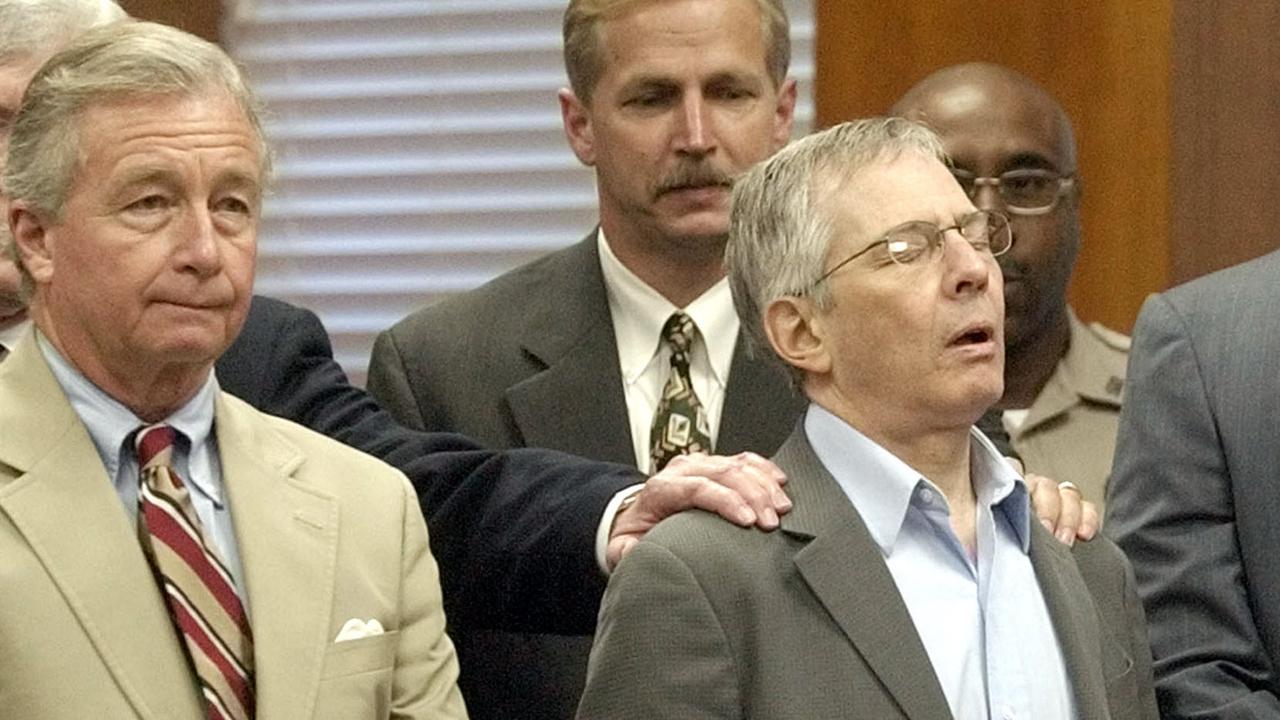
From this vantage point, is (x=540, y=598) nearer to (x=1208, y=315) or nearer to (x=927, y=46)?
(x=1208, y=315)

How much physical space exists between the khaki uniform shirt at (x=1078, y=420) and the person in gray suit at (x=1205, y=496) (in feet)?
2.44

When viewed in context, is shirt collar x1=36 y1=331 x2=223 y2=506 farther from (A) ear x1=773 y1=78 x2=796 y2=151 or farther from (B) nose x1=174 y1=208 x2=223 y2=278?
(A) ear x1=773 y1=78 x2=796 y2=151

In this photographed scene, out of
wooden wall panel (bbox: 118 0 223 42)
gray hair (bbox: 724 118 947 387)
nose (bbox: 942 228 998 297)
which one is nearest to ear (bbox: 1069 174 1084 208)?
gray hair (bbox: 724 118 947 387)

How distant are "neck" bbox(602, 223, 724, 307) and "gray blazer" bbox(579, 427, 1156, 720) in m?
0.89

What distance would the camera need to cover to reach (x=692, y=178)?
3.58 meters

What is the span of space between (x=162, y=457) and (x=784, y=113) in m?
1.31

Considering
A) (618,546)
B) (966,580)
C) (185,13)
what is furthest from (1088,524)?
(185,13)

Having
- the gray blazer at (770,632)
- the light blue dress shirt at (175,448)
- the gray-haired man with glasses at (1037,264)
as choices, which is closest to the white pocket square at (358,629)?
the light blue dress shirt at (175,448)

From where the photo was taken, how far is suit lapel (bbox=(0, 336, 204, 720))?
2689mm

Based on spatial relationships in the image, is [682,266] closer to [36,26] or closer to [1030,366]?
[1030,366]

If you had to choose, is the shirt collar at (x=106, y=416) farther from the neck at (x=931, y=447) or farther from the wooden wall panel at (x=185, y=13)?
the wooden wall panel at (x=185, y=13)

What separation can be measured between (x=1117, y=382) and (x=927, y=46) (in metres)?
1.05

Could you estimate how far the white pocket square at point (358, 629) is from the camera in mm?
2833

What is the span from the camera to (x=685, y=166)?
3586mm
